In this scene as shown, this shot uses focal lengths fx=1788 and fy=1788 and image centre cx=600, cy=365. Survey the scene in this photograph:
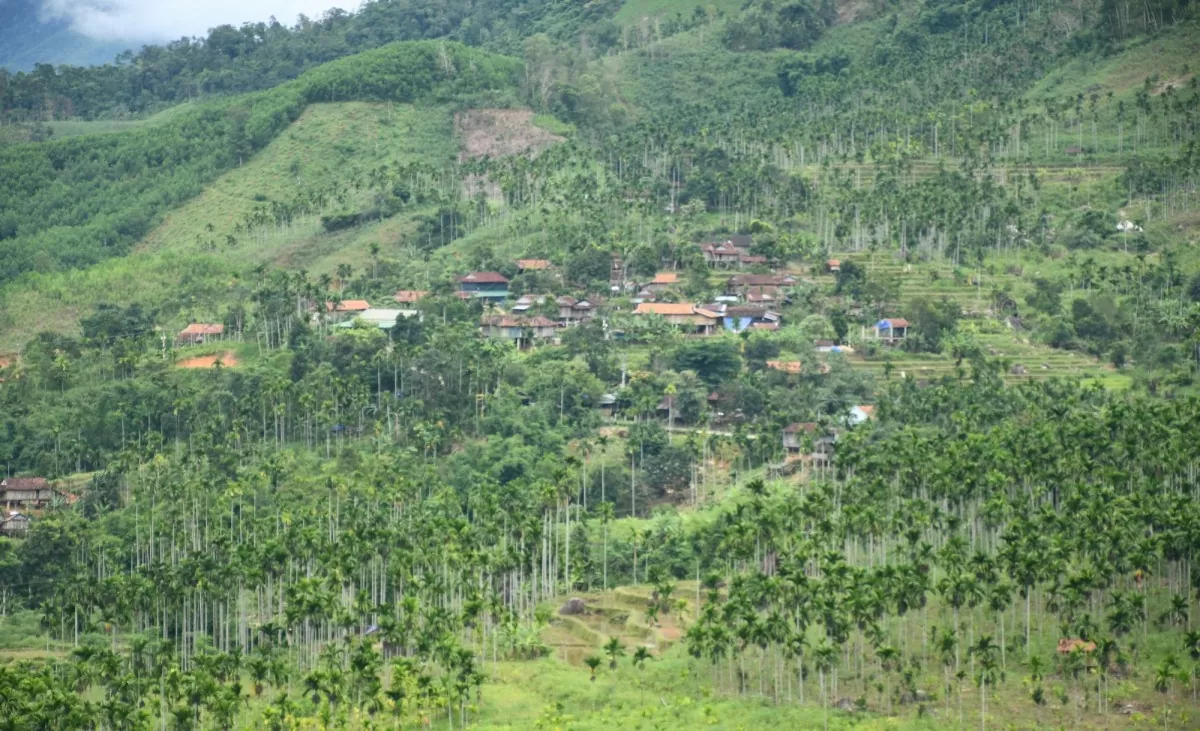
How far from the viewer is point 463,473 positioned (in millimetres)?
100312

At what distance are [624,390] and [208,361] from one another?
28891mm

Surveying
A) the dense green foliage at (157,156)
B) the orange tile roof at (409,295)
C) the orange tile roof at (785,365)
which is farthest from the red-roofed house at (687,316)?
the dense green foliage at (157,156)

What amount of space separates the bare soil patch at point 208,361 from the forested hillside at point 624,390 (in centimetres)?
34

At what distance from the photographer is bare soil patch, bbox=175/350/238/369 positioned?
117 metres

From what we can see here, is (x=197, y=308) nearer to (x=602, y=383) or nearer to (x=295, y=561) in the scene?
(x=602, y=383)

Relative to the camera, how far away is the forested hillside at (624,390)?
73750mm

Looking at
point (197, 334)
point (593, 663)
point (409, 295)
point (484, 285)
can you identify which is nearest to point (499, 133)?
point (484, 285)

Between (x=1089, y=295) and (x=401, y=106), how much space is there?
7583 cm

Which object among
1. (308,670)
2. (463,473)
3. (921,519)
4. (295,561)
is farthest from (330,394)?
(921,519)

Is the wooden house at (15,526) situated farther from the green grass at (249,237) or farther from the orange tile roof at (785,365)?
the orange tile roof at (785,365)

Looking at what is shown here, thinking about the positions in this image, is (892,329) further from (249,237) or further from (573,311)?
(249,237)

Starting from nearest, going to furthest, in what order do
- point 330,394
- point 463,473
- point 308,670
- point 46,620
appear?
1. point 308,670
2. point 46,620
3. point 463,473
4. point 330,394

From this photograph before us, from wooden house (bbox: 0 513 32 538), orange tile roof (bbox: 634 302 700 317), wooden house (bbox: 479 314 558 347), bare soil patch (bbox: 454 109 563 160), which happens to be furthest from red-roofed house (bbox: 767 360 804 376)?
bare soil patch (bbox: 454 109 563 160)

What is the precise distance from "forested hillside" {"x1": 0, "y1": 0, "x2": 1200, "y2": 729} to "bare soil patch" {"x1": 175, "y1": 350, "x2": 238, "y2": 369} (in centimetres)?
34
